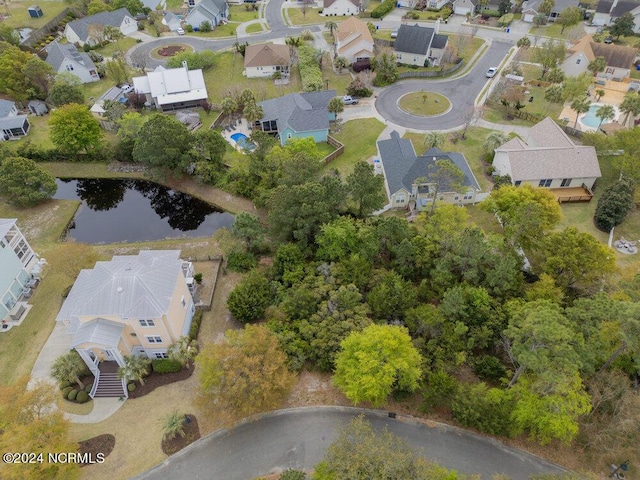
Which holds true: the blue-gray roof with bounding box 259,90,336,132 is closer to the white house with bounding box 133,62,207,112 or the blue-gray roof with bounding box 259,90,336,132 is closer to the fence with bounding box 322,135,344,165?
the fence with bounding box 322,135,344,165

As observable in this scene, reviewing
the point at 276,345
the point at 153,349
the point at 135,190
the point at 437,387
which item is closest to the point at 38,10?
the point at 135,190

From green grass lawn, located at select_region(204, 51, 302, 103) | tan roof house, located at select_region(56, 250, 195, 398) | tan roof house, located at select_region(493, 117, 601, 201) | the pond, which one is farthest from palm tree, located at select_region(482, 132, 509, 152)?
tan roof house, located at select_region(56, 250, 195, 398)

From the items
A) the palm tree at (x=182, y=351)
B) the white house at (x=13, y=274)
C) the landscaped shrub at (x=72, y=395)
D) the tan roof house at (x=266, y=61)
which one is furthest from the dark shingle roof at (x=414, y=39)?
the landscaped shrub at (x=72, y=395)

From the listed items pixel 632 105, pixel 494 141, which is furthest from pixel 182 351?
pixel 632 105

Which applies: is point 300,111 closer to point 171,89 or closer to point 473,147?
point 171,89

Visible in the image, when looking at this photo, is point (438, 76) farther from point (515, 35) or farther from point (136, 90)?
point (136, 90)

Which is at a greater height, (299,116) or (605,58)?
(605,58)

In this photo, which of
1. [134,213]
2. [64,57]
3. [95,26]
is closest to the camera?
[134,213]

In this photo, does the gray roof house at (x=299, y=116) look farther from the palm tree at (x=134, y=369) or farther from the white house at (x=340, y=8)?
the white house at (x=340, y=8)
